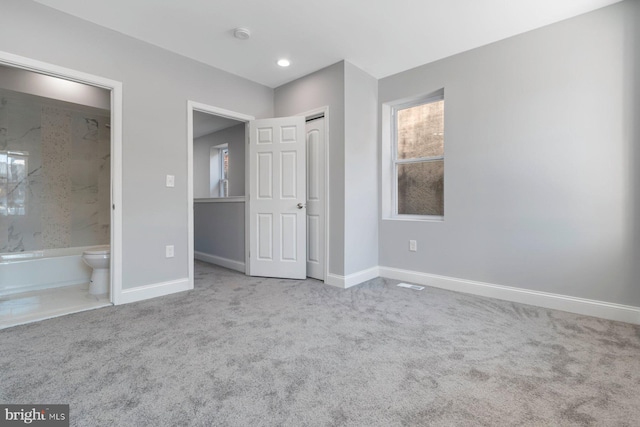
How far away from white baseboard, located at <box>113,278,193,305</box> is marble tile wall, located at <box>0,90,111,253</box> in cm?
205

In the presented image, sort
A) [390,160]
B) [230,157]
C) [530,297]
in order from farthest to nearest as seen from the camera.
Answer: [230,157], [390,160], [530,297]

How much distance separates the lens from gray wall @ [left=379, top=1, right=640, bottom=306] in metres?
2.36

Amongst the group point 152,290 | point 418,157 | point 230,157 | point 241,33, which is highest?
point 241,33

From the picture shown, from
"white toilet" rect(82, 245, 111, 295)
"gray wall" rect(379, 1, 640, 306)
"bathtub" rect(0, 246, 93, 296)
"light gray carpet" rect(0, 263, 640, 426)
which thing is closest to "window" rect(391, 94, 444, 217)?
"gray wall" rect(379, 1, 640, 306)

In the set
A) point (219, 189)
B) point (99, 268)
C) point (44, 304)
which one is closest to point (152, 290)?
point (99, 268)

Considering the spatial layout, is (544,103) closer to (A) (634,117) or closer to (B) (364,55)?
(A) (634,117)

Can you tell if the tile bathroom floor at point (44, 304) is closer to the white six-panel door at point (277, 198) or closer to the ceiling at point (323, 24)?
the white six-panel door at point (277, 198)

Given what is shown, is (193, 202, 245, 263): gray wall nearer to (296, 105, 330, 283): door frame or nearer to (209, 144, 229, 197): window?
(209, 144, 229, 197): window

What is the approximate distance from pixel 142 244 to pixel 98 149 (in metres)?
2.44

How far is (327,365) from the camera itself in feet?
5.56

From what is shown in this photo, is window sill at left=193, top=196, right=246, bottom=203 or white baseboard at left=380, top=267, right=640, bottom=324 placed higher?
window sill at left=193, top=196, right=246, bottom=203

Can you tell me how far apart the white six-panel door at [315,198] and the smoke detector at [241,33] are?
1195mm

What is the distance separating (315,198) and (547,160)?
2.34m

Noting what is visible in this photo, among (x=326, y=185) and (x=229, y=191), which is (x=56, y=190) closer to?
(x=229, y=191)
